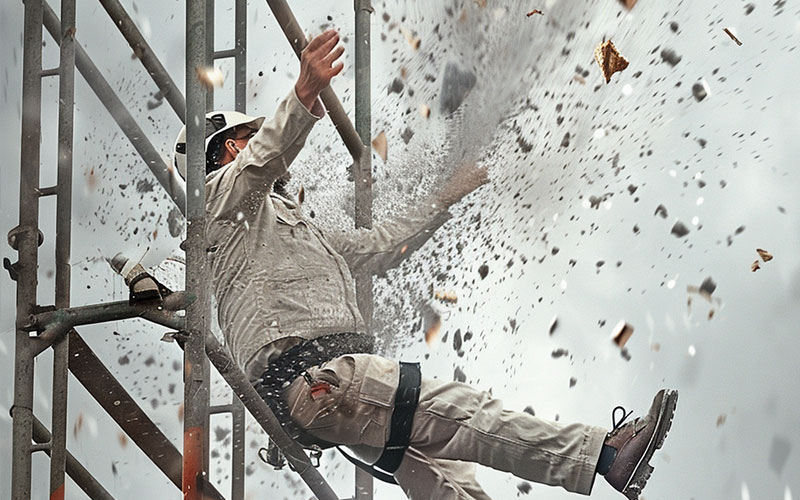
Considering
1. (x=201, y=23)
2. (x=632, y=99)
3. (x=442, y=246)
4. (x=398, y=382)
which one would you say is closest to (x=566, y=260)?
(x=632, y=99)

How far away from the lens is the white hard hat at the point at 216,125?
7.29 feet

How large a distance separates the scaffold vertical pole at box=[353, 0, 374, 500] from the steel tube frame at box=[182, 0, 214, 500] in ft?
2.05

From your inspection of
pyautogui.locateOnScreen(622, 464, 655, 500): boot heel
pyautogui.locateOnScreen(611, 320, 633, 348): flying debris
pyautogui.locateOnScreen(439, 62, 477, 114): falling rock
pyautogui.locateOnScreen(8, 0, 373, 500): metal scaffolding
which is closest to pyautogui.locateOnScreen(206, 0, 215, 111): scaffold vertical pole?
pyautogui.locateOnScreen(8, 0, 373, 500): metal scaffolding

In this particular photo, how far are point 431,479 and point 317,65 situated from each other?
88 centimetres

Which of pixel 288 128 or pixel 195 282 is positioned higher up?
pixel 288 128

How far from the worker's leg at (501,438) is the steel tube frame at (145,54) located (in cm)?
104

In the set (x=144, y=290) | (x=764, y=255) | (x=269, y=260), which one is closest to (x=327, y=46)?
(x=269, y=260)

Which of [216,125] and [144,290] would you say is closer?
[144,290]

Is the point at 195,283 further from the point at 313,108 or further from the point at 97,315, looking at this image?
the point at 313,108

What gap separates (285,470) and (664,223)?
4.75 feet

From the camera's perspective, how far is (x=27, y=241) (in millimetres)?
1939

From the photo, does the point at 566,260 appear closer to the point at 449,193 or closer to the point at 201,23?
the point at 449,193

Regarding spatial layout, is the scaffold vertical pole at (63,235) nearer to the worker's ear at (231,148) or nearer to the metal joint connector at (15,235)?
the metal joint connector at (15,235)

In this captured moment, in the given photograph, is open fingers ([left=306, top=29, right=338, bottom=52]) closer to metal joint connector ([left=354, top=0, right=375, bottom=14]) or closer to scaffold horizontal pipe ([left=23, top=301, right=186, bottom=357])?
scaffold horizontal pipe ([left=23, top=301, right=186, bottom=357])
